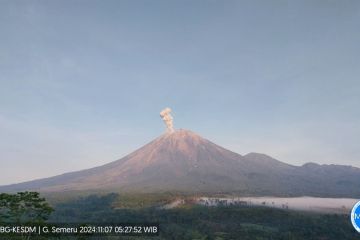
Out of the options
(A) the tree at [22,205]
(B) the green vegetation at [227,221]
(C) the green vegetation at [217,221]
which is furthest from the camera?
(B) the green vegetation at [227,221]

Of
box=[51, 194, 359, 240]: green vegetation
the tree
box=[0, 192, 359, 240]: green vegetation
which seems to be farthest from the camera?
box=[51, 194, 359, 240]: green vegetation

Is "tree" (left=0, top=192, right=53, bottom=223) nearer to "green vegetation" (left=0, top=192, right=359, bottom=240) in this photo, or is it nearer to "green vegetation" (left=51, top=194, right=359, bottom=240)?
"green vegetation" (left=0, top=192, right=359, bottom=240)

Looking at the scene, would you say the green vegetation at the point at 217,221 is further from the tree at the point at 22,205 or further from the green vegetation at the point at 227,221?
the tree at the point at 22,205

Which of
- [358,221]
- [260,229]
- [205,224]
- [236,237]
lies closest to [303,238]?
[260,229]

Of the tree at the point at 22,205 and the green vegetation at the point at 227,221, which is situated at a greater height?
the tree at the point at 22,205

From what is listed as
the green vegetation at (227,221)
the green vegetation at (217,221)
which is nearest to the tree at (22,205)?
the green vegetation at (217,221)

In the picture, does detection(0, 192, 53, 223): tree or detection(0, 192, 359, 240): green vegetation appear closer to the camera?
detection(0, 192, 53, 223): tree

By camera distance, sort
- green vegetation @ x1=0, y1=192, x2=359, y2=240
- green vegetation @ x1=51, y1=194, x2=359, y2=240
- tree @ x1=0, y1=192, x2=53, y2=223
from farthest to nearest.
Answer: green vegetation @ x1=51, y1=194, x2=359, y2=240 < green vegetation @ x1=0, y1=192, x2=359, y2=240 < tree @ x1=0, y1=192, x2=53, y2=223

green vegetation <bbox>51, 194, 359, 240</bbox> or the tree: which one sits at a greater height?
the tree

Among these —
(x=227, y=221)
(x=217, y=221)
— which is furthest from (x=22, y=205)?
(x=227, y=221)

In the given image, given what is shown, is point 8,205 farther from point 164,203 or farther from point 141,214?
point 164,203

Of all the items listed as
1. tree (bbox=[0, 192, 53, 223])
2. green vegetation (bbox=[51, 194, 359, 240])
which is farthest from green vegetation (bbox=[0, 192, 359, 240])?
tree (bbox=[0, 192, 53, 223])
